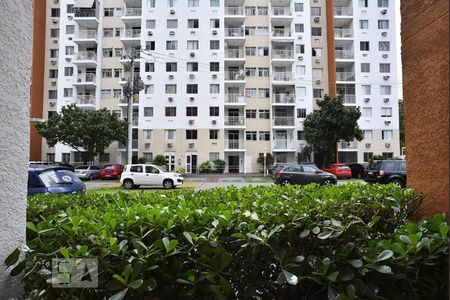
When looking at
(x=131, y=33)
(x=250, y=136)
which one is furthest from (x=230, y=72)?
(x=131, y=33)

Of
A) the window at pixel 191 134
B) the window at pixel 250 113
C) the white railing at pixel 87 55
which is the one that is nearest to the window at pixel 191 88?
the window at pixel 191 134

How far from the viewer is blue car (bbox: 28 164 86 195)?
8.80 m

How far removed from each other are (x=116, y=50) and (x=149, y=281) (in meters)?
45.6

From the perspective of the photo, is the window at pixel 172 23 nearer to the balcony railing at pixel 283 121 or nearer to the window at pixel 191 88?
the window at pixel 191 88

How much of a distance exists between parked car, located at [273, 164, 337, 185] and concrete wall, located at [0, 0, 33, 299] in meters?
20.6

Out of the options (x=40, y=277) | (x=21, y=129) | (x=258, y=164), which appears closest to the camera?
(x=40, y=277)

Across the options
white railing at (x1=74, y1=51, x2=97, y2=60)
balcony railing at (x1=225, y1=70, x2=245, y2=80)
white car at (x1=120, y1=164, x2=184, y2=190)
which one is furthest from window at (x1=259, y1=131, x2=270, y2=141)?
white railing at (x1=74, y1=51, x2=97, y2=60)

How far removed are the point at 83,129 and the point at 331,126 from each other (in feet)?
81.1

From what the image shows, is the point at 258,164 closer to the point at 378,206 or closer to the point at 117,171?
the point at 117,171

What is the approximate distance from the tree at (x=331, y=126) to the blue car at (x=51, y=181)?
27148 mm

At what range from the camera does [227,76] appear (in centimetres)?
4084

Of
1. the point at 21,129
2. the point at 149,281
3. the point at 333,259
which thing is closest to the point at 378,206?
the point at 333,259

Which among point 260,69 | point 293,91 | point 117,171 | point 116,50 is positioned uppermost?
point 116,50

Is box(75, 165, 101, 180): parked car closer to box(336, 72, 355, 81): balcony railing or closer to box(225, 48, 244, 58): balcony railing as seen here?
box(225, 48, 244, 58): balcony railing
